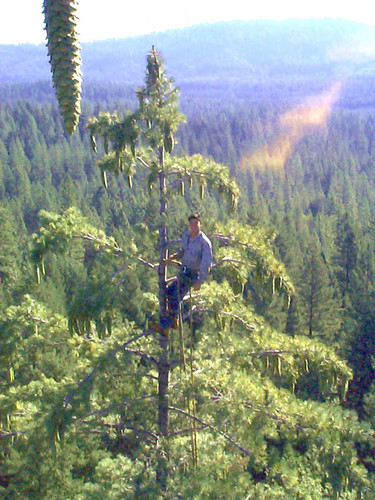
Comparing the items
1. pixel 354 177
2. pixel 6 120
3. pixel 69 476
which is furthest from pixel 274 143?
pixel 69 476

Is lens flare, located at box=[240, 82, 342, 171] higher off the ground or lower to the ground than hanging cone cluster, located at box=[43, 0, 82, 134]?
lower

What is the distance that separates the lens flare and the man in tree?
89.6 metres

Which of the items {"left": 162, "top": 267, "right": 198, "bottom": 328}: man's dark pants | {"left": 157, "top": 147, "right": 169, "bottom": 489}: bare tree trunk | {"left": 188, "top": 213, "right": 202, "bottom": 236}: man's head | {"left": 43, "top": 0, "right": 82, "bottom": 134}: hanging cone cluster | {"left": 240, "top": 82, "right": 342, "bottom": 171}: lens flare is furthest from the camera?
{"left": 240, "top": 82, "right": 342, "bottom": 171}: lens flare

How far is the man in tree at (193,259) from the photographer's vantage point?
637 cm

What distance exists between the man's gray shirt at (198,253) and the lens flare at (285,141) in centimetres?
8971

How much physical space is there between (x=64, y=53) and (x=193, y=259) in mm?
4781

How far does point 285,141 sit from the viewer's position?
388 feet

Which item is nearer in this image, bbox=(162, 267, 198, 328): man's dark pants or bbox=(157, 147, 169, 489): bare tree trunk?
bbox=(162, 267, 198, 328): man's dark pants

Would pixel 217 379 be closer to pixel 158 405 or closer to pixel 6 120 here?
pixel 158 405

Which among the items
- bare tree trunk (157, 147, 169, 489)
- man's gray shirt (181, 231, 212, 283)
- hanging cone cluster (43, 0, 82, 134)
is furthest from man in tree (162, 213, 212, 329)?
hanging cone cluster (43, 0, 82, 134)

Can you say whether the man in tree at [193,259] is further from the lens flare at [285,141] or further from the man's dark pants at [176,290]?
the lens flare at [285,141]

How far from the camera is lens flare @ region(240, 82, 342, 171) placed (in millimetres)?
99125

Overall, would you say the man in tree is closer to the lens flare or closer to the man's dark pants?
the man's dark pants

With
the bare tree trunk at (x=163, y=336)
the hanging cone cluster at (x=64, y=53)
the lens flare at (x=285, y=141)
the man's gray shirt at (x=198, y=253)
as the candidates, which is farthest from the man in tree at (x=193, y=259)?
the lens flare at (x=285, y=141)
